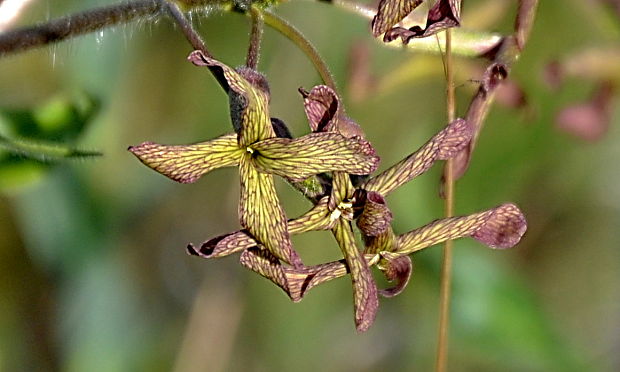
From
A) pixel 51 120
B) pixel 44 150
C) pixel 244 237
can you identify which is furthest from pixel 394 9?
pixel 51 120

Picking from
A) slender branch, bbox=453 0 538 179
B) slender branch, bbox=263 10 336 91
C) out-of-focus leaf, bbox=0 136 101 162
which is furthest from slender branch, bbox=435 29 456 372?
out-of-focus leaf, bbox=0 136 101 162

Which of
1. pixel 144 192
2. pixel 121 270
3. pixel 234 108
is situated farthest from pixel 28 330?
pixel 234 108

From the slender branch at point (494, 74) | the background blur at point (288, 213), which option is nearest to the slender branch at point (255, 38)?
the slender branch at point (494, 74)

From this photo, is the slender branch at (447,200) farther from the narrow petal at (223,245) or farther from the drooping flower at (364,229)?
the narrow petal at (223,245)

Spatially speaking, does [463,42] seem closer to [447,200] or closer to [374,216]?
[447,200]

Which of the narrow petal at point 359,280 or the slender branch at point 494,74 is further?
the slender branch at point 494,74
